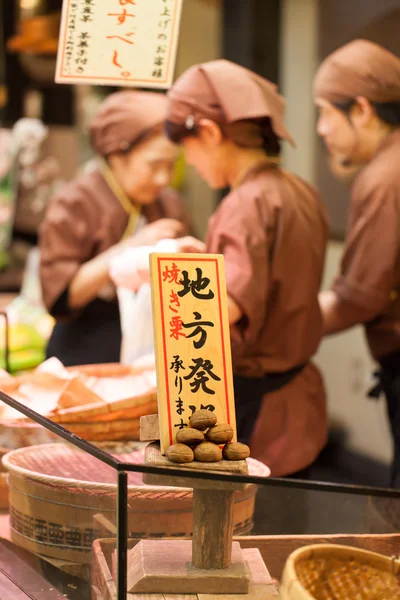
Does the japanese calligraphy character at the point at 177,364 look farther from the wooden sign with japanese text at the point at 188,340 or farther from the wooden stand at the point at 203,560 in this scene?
the wooden stand at the point at 203,560

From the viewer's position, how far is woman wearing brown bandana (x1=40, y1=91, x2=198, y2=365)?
2.67 metres

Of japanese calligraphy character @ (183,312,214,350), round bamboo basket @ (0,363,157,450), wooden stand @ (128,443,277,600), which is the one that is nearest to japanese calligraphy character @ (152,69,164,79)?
round bamboo basket @ (0,363,157,450)

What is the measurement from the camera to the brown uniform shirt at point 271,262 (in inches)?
73.4

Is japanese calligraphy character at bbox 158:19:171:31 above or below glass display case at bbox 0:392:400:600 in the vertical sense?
above

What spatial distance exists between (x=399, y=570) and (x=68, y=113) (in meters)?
4.05

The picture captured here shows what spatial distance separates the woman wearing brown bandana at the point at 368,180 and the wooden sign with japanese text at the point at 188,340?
1287mm

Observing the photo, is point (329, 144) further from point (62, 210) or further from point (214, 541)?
point (214, 541)

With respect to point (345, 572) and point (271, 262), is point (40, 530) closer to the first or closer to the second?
point (345, 572)

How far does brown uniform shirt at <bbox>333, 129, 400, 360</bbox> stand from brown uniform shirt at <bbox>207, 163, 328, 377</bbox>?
41 centimetres

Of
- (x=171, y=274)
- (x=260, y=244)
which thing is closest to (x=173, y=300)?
(x=171, y=274)

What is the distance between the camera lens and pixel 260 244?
1.88 meters

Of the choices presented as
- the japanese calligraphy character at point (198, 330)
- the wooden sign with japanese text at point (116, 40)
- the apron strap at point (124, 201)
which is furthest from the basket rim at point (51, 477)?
the apron strap at point (124, 201)

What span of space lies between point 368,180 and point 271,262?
0.69m

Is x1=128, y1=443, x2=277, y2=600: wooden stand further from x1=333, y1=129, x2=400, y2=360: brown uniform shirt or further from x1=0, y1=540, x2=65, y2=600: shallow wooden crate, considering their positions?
x1=333, y1=129, x2=400, y2=360: brown uniform shirt
